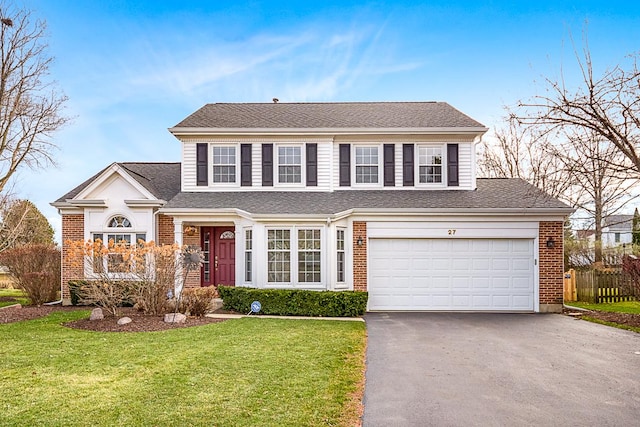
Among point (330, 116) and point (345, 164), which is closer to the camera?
point (345, 164)

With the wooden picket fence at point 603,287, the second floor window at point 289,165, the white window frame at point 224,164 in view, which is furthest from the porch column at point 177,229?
the wooden picket fence at point 603,287

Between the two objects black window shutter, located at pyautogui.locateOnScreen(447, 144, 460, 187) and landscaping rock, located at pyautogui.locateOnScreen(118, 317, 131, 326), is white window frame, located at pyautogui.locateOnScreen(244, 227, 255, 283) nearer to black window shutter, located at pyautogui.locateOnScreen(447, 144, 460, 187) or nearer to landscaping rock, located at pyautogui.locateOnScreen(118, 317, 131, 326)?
landscaping rock, located at pyautogui.locateOnScreen(118, 317, 131, 326)

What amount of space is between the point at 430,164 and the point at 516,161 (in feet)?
49.7

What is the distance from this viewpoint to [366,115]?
17.0m

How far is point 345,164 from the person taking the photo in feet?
51.4

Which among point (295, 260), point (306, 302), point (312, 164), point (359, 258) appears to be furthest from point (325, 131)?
point (306, 302)

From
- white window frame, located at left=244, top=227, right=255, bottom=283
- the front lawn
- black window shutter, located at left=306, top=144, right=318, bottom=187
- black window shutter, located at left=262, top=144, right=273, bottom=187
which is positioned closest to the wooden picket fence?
the front lawn

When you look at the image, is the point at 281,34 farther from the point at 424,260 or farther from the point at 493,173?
the point at 493,173

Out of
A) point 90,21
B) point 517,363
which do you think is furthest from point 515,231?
point 90,21

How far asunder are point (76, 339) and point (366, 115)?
1206 centimetres

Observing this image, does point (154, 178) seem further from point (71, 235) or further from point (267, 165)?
point (267, 165)

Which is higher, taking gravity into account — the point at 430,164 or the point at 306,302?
the point at 430,164

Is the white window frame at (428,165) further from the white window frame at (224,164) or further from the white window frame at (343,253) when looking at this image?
the white window frame at (224,164)

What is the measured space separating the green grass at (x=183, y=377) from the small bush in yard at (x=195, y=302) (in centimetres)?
181
